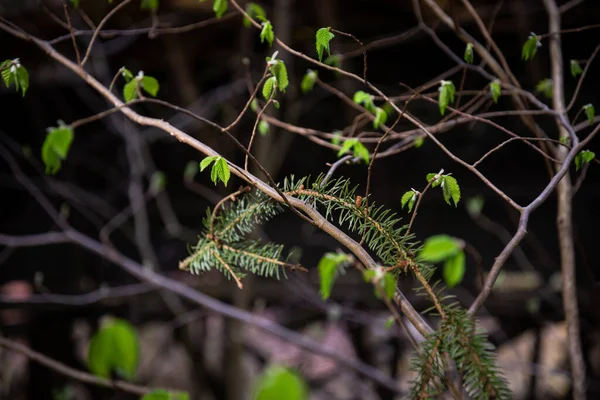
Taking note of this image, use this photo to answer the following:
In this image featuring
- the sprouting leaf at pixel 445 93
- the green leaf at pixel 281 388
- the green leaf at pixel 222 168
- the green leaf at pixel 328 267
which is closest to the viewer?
the green leaf at pixel 281 388

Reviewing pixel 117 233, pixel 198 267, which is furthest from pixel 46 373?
pixel 198 267

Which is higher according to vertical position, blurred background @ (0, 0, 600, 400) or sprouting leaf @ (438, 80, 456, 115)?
blurred background @ (0, 0, 600, 400)

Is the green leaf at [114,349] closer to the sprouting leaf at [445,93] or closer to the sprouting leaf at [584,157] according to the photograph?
the sprouting leaf at [445,93]

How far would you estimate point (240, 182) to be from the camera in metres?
2.09

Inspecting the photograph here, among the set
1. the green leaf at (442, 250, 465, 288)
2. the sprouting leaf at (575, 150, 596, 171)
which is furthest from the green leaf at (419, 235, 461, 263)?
the sprouting leaf at (575, 150, 596, 171)

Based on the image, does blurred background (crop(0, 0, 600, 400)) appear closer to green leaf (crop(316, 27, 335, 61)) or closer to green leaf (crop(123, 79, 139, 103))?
green leaf (crop(123, 79, 139, 103))

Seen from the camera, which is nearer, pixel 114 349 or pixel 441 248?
pixel 441 248

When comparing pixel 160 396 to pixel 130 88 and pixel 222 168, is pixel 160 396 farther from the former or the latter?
pixel 130 88

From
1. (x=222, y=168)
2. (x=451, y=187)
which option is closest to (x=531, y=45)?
(x=451, y=187)

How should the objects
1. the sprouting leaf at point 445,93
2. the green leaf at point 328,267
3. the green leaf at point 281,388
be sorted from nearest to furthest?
1. the green leaf at point 281,388
2. the green leaf at point 328,267
3. the sprouting leaf at point 445,93

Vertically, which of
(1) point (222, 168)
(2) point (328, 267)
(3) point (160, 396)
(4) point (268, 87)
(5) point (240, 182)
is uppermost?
(5) point (240, 182)

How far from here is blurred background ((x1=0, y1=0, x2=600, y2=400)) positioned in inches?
72.5

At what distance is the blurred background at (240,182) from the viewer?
1841 mm

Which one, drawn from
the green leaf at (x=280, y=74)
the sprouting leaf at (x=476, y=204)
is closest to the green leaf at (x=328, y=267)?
the green leaf at (x=280, y=74)
